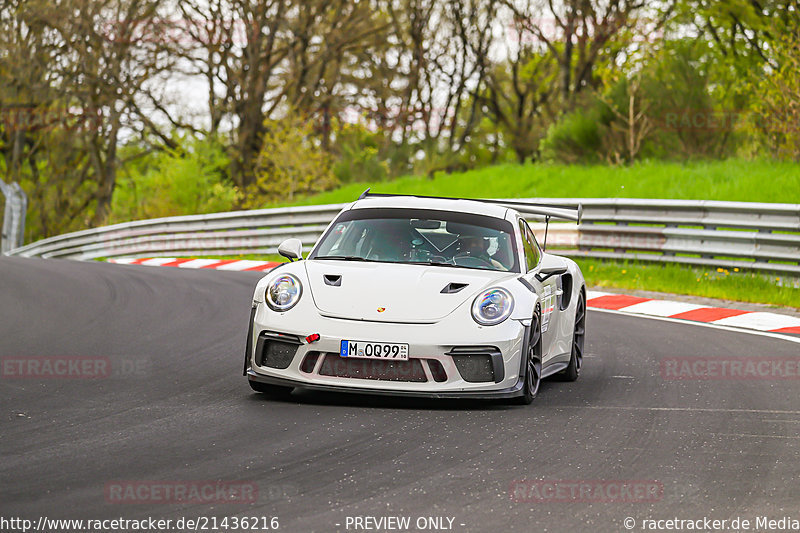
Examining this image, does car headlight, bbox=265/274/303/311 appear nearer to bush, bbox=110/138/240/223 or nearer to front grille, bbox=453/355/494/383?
front grille, bbox=453/355/494/383

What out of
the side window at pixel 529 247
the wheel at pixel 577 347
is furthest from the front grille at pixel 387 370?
the wheel at pixel 577 347

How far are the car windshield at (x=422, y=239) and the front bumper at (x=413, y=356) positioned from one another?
3.31ft

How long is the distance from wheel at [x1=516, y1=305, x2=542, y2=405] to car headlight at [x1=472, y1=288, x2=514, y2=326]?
247mm

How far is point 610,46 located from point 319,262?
3173 cm

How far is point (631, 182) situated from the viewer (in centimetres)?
2195

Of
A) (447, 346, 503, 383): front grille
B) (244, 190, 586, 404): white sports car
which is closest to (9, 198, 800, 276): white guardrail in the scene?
(244, 190, 586, 404): white sports car

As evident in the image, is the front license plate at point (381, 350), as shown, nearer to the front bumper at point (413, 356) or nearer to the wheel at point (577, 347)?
the front bumper at point (413, 356)

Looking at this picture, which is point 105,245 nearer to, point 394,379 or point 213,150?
point 213,150

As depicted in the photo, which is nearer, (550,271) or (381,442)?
(381,442)

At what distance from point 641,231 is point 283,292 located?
10.6m

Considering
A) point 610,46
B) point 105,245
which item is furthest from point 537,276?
point 610,46

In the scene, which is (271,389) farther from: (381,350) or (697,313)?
(697,313)

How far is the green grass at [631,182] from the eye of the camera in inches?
774

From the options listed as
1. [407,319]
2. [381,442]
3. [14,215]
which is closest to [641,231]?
[407,319]
